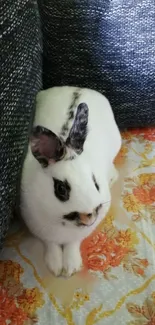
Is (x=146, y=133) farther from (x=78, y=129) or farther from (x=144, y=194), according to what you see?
(x=78, y=129)

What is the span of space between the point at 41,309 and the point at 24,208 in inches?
7.2

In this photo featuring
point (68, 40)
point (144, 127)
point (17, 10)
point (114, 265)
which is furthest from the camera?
point (144, 127)

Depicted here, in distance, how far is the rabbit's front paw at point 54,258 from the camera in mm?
895

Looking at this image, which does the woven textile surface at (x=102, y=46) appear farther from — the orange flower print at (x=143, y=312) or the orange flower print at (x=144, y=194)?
the orange flower print at (x=143, y=312)

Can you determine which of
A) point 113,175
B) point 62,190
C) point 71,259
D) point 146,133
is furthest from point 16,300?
point 146,133

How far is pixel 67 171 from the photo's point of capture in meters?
0.78

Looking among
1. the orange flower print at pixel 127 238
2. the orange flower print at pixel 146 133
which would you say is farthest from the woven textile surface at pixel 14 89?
the orange flower print at pixel 146 133

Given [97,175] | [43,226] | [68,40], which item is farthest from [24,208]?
[68,40]

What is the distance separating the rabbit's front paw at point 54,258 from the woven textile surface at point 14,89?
0.42 feet

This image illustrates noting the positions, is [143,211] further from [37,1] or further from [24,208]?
[37,1]

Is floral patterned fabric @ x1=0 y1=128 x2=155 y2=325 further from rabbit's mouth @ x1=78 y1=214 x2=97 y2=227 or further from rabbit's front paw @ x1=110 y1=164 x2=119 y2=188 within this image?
rabbit's mouth @ x1=78 y1=214 x2=97 y2=227

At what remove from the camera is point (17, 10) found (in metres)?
0.80

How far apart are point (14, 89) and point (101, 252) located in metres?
0.36

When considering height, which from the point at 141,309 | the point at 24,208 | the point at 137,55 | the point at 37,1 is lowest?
the point at 141,309
